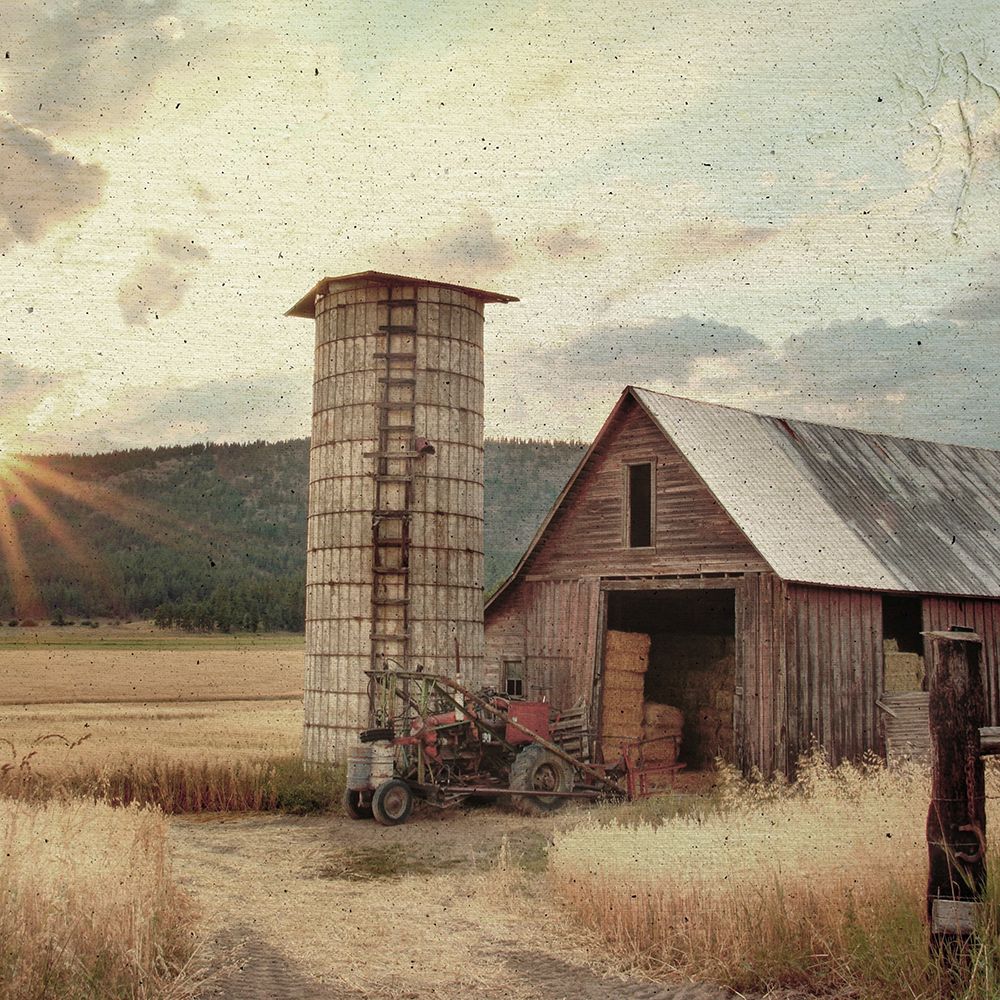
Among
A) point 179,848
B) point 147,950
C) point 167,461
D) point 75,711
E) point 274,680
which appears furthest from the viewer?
point 167,461

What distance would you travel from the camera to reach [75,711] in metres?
37.2

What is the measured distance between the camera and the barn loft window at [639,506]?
2317 centimetres

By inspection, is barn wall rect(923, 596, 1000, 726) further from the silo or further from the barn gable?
the silo

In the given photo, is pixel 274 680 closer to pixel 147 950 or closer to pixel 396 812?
pixel 396 812

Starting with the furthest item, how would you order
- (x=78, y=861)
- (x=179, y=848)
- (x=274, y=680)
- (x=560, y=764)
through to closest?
(x=274, y=680) < (x=560, y=764) < (x=179, y=848) < (x=78, y=861)

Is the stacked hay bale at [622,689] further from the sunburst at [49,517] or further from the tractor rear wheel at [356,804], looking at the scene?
the sunburst at [49,517]

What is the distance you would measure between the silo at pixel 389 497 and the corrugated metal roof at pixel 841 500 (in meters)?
3.94

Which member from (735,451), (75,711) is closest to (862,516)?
(735,451)

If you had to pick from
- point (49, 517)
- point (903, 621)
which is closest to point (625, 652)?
point (903, 621)

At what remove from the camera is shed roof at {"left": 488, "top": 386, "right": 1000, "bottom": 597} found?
21.5m

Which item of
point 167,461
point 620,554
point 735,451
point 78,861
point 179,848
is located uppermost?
point 167,461

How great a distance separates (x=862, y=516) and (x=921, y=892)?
15398 mm

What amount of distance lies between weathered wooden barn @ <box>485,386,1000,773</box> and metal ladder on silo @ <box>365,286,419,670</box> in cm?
294

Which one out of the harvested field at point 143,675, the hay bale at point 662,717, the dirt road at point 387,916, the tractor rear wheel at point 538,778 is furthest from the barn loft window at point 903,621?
the harvested field at point 143,675
